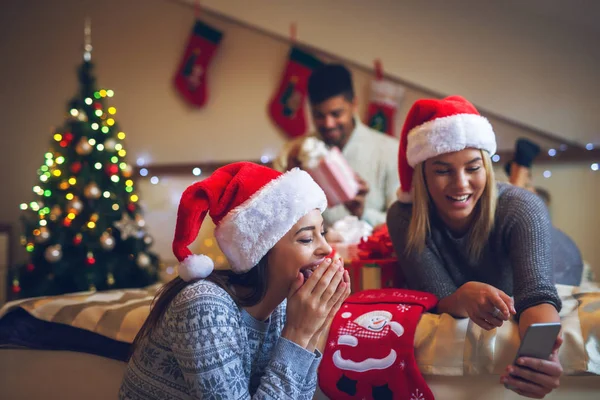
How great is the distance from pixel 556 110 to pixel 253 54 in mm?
2032

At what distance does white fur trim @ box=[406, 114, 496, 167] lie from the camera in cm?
166

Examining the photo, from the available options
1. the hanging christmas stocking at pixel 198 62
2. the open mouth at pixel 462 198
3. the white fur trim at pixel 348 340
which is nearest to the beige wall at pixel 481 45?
the hanging christmas stocking at pixel 198 62

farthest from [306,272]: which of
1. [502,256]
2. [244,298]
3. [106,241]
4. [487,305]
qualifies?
[106,241]

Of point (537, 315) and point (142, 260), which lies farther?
point (142, 260)

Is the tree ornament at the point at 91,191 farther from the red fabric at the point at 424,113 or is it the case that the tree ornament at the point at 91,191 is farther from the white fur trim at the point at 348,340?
the white fur trim at the point at 348,340

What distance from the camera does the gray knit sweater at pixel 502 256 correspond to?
1459mm

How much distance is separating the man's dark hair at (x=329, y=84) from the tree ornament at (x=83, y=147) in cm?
130

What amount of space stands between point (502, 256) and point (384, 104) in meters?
2.30

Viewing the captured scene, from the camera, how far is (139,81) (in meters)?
4.41

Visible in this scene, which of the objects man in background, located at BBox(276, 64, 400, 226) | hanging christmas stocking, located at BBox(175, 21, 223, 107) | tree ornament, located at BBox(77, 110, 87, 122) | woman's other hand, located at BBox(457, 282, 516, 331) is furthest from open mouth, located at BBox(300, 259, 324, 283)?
hanging christmas stocking, located at BBox(175, 21, 223, 107)

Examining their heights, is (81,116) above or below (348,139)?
below

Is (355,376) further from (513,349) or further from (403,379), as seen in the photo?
(513,349)

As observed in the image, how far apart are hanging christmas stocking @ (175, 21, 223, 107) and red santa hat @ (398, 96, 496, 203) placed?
8.70ft

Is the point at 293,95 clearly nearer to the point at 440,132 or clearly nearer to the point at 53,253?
the point at 53,253
